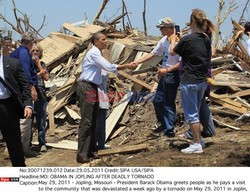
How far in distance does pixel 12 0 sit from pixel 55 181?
47.3 feet

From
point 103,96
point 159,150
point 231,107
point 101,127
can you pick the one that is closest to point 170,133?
point 159,150

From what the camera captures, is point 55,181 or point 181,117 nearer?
point 55,181

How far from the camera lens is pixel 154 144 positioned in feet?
23.2

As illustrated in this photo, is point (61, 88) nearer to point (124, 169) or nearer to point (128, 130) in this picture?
point (128, 130)

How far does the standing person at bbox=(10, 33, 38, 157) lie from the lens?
23.2 feet

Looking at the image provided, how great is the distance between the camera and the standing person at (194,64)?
19.7ft

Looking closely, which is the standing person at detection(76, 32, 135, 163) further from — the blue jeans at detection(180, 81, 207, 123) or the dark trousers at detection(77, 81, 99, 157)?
the blue jeans at detection(180, 81, 207, 123)

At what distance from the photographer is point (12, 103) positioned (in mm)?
5383

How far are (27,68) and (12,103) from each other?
1.79m

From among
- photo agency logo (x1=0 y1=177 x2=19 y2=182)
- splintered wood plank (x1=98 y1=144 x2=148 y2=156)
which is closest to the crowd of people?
splintered wood plank (x1=98 y1=144 x2=148 y2=156)

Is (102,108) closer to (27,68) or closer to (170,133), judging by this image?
(170,133)

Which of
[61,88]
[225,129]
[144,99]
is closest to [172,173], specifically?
[225,129]

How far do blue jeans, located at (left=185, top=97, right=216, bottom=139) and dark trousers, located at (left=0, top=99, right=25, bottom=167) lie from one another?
2.85 meters

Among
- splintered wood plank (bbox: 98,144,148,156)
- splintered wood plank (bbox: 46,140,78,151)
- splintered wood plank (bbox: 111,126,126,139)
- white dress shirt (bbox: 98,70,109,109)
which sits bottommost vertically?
splintered wood plank (bbox: 46,140,78,151)
